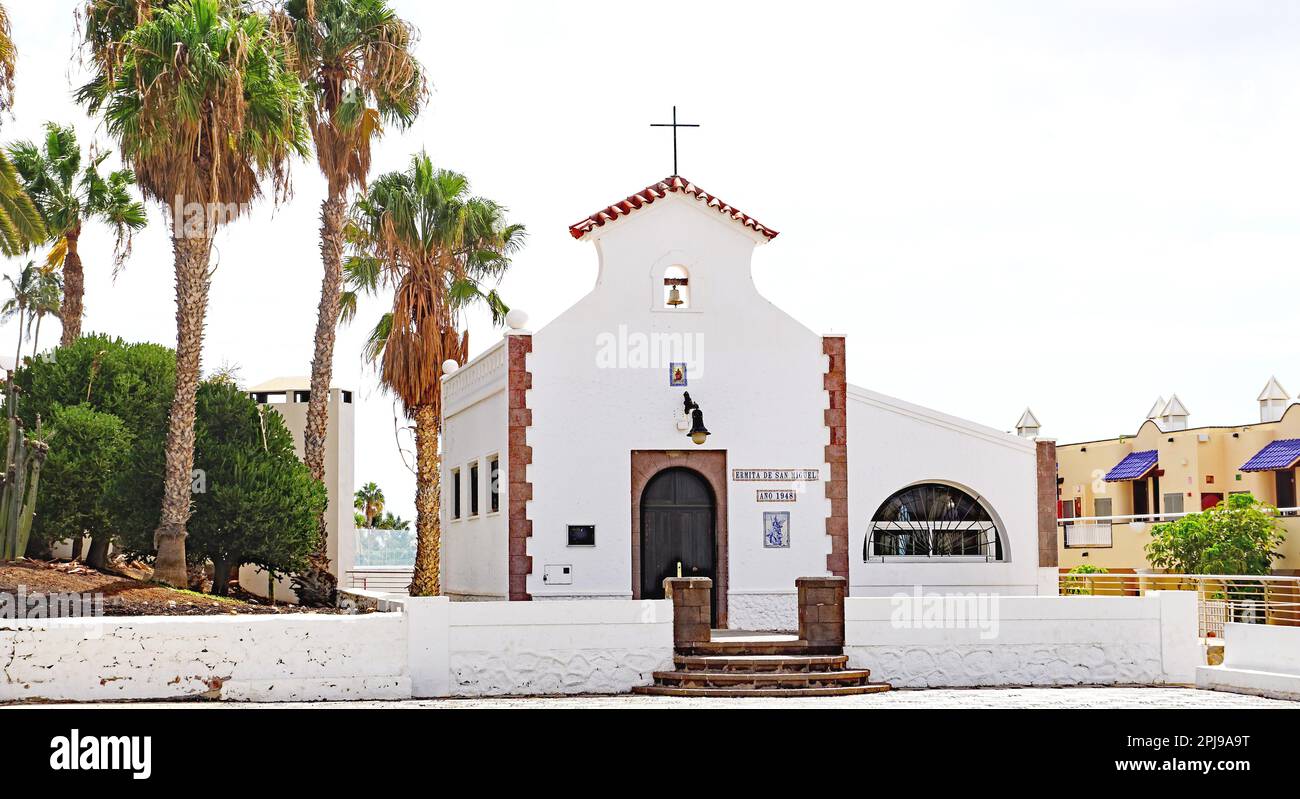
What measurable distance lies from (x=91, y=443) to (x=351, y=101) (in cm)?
838

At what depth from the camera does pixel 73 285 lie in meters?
35.3

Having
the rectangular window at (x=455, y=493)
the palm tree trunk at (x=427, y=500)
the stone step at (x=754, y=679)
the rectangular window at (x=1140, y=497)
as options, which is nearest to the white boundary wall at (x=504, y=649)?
the stone step at (x=754, y=679)

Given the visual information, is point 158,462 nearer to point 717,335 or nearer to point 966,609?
point 717,335

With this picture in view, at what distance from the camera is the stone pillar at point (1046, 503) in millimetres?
22625

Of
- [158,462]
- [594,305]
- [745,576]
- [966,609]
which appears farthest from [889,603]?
[158,462]

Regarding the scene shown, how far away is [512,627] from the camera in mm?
18094

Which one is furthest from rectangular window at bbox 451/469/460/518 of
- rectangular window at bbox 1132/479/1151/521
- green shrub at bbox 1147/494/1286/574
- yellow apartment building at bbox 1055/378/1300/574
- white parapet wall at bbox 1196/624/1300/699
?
rectangular window at bbox 1132/479/1151/521

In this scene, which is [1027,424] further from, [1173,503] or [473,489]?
[473,489]

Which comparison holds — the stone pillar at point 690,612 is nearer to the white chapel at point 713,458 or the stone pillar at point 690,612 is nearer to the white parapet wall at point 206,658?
the white chapel at point 713,458

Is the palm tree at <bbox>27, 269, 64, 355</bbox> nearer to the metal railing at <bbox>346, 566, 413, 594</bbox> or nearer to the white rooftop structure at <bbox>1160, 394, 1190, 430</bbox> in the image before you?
the metal railing at <bbox>346, 566, 413, 594</bbox>

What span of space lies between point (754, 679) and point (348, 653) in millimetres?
4909

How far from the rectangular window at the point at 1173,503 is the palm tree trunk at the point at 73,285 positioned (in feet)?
106

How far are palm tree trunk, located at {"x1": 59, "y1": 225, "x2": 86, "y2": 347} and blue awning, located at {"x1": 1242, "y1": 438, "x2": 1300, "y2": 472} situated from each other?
106 feet

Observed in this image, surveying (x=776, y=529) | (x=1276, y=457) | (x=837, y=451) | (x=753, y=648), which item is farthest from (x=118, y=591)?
(x=1276, y=457)
